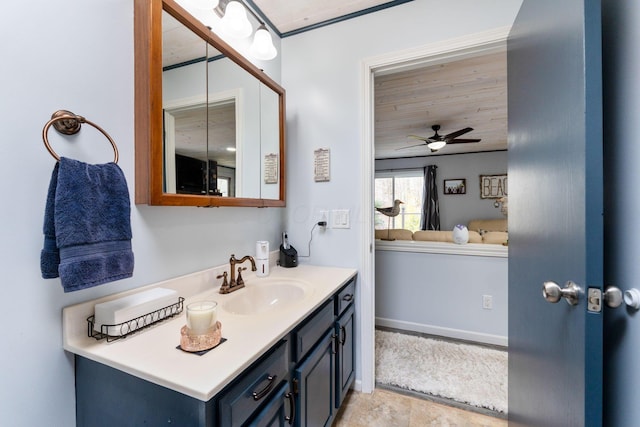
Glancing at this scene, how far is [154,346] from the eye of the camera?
0.78 metres

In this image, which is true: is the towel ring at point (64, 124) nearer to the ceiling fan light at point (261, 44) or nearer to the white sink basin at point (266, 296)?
the white sink basin at point (266, 296)

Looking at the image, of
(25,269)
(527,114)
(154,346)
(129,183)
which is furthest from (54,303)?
(527,114)

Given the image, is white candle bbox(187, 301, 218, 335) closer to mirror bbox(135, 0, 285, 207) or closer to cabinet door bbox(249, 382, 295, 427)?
cabinet door bbox(249, 382, 295, 427)

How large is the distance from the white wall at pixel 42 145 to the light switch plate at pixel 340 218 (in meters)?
1.09

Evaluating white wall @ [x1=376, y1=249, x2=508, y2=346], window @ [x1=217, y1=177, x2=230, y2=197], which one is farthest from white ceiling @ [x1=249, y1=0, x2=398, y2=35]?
white wall @ [x1=376, y1=249, x2=508, y2=346]

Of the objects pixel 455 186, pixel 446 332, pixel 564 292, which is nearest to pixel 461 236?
pixel 446 332

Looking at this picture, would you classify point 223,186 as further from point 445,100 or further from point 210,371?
point 445,100

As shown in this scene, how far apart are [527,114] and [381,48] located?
98cm

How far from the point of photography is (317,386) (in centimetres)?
117

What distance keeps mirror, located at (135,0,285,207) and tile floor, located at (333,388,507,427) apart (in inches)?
52.3

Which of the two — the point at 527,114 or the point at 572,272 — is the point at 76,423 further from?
the point at 527,114

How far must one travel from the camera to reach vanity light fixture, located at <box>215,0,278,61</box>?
132 cm

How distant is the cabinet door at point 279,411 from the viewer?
798mm

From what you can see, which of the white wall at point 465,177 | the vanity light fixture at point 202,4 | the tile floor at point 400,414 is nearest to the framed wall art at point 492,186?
the white wall at point 465,177
